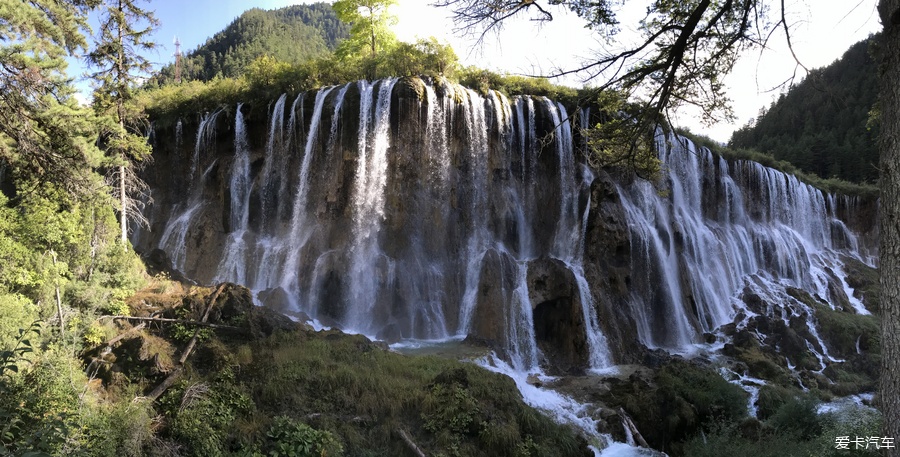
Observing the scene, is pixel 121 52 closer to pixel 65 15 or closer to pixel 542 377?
pixel 65 15

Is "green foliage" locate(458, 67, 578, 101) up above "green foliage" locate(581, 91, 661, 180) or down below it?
above

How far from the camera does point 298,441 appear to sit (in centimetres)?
726

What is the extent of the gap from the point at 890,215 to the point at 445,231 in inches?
591

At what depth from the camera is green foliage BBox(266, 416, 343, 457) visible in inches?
279

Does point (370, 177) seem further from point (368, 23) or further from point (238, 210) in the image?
point (368, 23)

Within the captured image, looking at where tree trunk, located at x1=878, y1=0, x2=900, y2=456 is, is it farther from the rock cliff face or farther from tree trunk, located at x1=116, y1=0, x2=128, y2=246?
tree trunk, located at x1=116, y1=0, x2=128, y2=246

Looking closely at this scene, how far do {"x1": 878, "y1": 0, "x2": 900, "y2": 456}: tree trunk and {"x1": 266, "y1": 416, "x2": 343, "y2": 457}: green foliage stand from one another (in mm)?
6612

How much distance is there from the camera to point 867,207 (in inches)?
1325

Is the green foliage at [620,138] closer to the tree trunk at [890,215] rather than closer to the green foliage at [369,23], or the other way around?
the tree trunk at [890,215]

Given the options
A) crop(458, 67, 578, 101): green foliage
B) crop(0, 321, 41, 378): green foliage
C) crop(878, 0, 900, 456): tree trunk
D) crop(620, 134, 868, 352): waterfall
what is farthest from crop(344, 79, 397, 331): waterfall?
crop(878, 0, 900, 456): tree trunk

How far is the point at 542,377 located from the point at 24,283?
12.4 meters

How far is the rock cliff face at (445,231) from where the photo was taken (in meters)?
16.7

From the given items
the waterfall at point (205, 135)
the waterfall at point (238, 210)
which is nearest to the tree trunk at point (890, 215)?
the waterfall at point (238, 210)

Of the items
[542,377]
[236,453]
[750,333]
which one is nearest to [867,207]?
[750,333]
